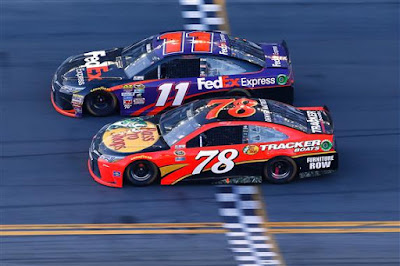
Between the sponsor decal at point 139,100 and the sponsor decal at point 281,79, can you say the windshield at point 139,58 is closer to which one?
the sponsor decal at point 139,100

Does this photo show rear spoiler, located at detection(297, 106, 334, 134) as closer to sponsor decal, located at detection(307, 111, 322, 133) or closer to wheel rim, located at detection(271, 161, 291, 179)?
sponsor decal, located at detection(307, 111, 322, 133)

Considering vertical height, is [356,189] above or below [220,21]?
below

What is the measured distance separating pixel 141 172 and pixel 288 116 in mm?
2442

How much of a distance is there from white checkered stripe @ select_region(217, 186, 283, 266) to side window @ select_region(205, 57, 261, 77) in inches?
101

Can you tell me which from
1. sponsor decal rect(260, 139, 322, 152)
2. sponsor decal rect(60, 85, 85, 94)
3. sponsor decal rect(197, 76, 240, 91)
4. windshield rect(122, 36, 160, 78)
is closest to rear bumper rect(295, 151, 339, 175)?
sponsor decal rect(260, 139, 322, 152)

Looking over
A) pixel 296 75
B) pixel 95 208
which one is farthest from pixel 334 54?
pixel 95 208

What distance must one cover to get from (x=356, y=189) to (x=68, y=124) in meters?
5.08

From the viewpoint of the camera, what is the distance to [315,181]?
13430mm

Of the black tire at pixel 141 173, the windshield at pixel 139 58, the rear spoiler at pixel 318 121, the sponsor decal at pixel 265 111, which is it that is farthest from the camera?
the windshield at pixel 139 58

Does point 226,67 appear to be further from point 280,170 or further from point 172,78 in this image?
point 280,170

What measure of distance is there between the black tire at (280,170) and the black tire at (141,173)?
1.70 meters

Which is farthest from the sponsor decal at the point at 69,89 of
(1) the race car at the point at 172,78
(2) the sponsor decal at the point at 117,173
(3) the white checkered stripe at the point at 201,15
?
(3) the white checkered stripe at the point at 201,15

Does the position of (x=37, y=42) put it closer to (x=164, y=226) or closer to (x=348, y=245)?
(x=164, y=226)

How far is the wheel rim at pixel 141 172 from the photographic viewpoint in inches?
515
